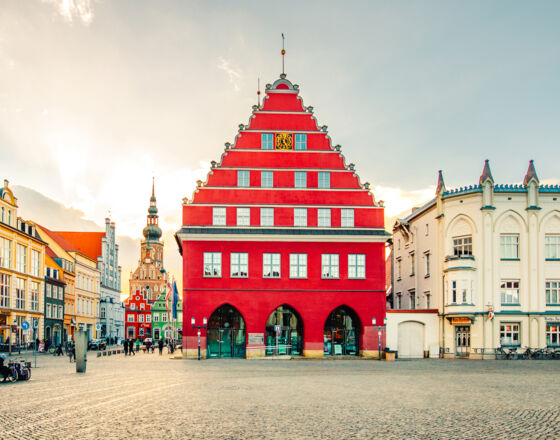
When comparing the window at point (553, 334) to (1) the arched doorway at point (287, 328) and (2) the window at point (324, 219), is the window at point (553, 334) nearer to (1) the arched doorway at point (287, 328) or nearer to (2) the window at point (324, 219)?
(2) the window at point (324, 219)

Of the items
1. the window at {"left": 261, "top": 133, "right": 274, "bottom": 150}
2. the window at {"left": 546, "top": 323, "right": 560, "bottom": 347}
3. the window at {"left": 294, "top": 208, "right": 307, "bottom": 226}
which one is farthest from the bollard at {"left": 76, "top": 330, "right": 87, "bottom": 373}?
the window at {"left": 546, "top": 323, "right": 560, "bottom": 347}

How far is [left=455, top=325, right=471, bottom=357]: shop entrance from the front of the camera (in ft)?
173

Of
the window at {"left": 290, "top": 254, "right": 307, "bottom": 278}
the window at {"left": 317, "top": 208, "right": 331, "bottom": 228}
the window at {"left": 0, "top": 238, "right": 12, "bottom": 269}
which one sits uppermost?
the window at {"left": 317, "top": 208, "right": 331, "bottom": 228}

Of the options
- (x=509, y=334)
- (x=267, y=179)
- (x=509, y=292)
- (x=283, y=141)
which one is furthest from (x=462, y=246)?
(x=283, y=141)

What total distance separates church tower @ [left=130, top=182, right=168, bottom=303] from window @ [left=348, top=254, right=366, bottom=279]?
133690 millimetres

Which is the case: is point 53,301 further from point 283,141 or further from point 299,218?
point 283,141

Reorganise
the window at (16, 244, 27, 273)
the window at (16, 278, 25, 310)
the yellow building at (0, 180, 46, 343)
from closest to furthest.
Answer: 1. the yellow building at (0, 180, 46, 343)
2. the window at (16, 278, 25, 310)
3. the window at (16, 244, 27, 273)

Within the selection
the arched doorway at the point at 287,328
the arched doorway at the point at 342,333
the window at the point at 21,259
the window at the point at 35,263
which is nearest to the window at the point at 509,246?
the arched doorway at the point at 342,333

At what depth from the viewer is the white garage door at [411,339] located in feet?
178

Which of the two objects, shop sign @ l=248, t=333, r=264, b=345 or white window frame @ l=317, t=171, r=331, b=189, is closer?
shop sign @ l=248, t=333, r=264, b=345

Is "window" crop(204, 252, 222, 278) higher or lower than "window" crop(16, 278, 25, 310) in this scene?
higher

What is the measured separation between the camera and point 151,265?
185 metres

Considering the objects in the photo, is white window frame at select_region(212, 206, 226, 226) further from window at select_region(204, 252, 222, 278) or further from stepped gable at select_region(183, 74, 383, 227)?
window at select_region(204, 252, 222, 278)

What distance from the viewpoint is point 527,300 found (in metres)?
52.3
